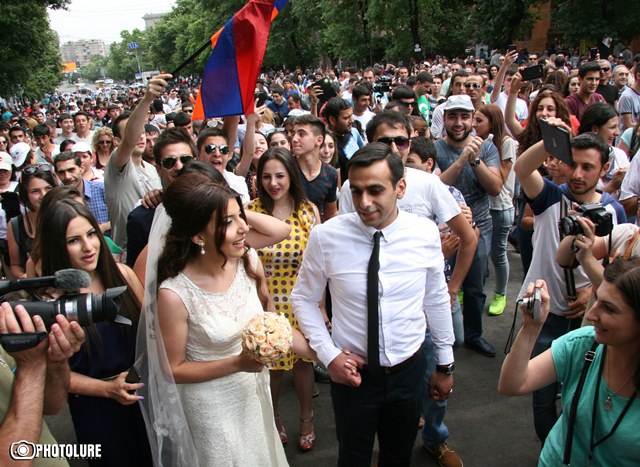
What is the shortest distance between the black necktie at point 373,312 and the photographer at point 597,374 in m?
0.61

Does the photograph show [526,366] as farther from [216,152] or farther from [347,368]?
[216,152]

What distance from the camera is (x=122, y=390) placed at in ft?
8.36

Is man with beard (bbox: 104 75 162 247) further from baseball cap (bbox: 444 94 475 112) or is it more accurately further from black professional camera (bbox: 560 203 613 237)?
black professional camera (bbox: 560 203 613 237)

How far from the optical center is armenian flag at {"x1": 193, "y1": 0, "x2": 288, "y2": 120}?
5.19 metres

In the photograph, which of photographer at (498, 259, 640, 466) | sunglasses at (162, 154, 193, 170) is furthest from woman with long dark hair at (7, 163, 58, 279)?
photographer at (498, 259, 640, 466)

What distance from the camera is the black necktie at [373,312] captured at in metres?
2.64

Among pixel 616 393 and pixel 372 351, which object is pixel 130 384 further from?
pixel 616 393

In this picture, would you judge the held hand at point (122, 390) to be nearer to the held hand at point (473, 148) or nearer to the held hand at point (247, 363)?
the held hand at point (247, 363)

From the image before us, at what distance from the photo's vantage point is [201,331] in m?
2.59

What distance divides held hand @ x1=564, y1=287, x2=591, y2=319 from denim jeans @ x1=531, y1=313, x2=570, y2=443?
96 millimetres

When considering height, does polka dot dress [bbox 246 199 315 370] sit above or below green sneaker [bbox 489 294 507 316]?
above

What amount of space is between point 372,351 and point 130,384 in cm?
117

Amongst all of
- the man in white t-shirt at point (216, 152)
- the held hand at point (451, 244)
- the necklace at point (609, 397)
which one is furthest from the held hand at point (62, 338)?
the man in white t-shirt at point (216, 152)

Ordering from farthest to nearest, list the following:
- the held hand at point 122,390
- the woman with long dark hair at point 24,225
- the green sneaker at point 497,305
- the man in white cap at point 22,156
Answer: the man in white cap at point 22,156 < the green sneaker at point 497,305 < the woman with long dark hair at point 24,225 < the held hand at point 122,390
